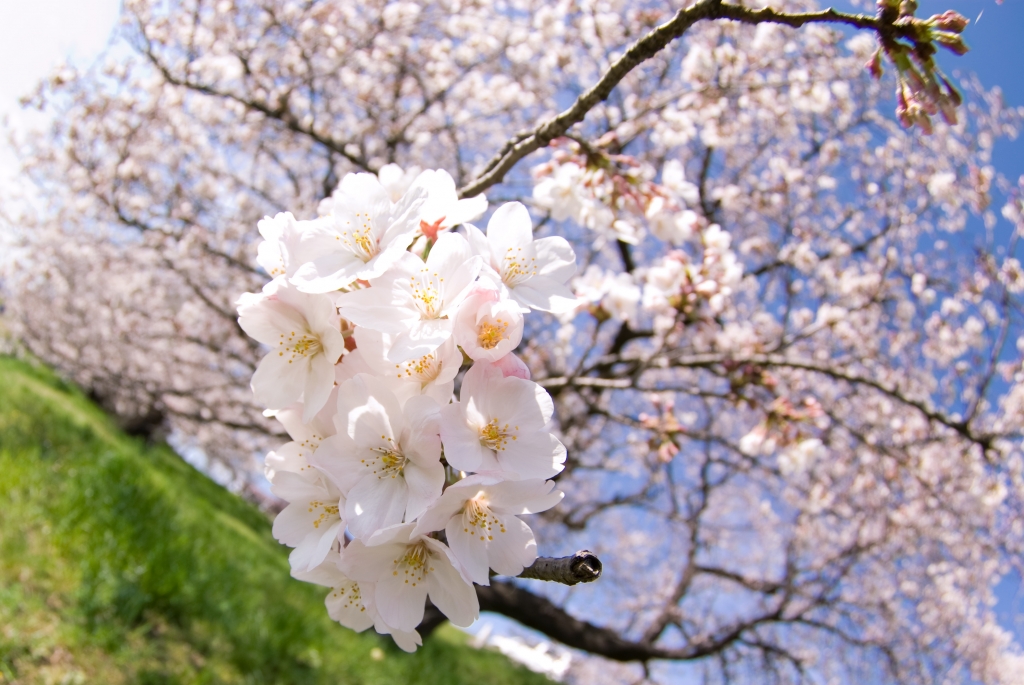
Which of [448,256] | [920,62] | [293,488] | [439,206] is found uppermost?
[920,62]

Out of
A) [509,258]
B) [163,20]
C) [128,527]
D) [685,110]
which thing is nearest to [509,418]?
[509,258]

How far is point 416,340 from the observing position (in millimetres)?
781

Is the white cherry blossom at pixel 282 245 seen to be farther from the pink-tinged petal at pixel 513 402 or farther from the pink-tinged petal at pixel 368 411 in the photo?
the pink-tinged petal at pixel 513 402

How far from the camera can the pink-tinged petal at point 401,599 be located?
85cm

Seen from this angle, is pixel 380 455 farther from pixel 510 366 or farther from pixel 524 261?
pixel 524 261

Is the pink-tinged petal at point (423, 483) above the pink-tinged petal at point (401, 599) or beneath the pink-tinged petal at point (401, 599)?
above

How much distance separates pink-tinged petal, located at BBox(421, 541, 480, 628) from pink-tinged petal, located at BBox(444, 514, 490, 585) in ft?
0.16

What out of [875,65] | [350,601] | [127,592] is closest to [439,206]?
[350,601]

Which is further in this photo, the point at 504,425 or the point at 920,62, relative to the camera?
the point at 920,62

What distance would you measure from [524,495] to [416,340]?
253mm

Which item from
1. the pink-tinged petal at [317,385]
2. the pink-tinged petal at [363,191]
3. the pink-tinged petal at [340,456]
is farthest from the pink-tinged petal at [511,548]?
the pink-tinged petal at [363,191]

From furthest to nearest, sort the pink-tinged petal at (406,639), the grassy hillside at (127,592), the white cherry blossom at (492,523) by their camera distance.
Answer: the grassy hillside at (127,592)
the pink-tinged petal at (406,639)
the white cherry blossom at (492,523)

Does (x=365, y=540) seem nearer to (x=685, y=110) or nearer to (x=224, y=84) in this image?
(x=685, y=110)

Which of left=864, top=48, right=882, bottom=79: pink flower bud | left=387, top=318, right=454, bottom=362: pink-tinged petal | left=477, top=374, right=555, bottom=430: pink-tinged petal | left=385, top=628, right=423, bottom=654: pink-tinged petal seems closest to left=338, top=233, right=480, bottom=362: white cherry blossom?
left=387, top=318, right=454, bottom=362: pink-tinged petal
